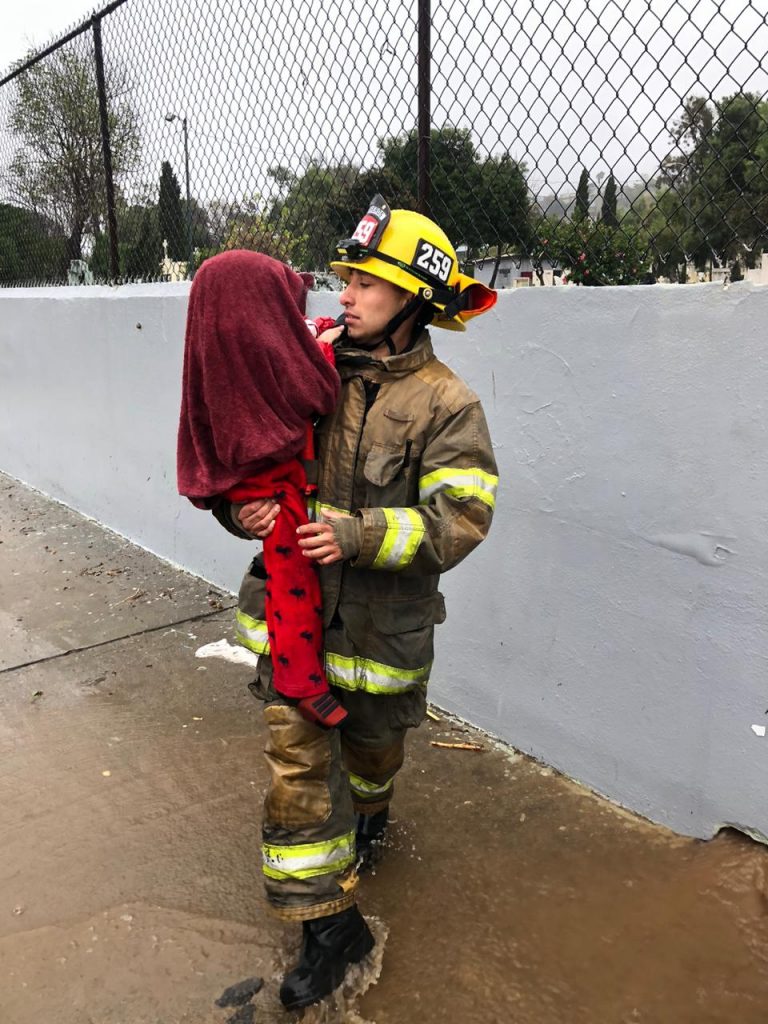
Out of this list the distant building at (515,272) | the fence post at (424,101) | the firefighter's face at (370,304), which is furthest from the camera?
the fence post at (424,101)

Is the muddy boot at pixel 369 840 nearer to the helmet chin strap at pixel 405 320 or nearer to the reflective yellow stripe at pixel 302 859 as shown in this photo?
the reflective yellow stripe at pixel 302 859

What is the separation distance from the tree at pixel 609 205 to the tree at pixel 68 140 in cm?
351

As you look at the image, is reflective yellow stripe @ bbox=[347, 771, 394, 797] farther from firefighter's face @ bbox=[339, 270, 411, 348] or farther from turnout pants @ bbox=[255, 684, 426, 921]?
firefighter's face @ bbox=[339, 270, 411, 348]

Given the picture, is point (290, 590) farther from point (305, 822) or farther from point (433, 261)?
point (433, 261)

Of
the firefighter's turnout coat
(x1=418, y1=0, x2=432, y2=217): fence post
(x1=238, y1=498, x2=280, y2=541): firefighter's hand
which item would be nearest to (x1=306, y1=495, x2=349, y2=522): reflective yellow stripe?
the firefighter's turnout coat

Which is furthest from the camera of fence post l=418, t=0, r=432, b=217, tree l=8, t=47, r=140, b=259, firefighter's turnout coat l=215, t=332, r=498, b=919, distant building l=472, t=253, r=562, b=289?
tree l=8, t=47, r=140, b=259

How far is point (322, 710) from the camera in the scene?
1912 millimetres

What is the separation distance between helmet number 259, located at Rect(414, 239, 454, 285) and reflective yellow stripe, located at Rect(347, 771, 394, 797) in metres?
1.32

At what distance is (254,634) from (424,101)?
6.78ft

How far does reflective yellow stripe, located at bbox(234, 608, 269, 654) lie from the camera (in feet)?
6.68

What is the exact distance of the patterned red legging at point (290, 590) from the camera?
1.89 meters

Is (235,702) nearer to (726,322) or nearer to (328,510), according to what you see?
(328,510)

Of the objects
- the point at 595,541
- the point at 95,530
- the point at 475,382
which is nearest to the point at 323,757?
the point at 595,541

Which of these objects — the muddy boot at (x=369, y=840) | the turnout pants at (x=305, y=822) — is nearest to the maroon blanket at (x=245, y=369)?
the turnout pants at (x=305, y=822)
